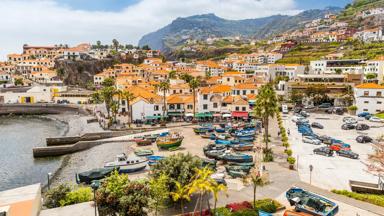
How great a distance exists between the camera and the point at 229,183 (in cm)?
2906

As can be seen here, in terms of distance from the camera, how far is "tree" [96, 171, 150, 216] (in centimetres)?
1952

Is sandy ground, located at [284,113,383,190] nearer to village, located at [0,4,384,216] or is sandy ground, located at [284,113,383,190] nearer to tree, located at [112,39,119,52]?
village, located at [0,4,384,216]

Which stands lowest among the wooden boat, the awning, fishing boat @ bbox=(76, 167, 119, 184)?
fishing boat @ bbox=(76, 167, 119, 184)

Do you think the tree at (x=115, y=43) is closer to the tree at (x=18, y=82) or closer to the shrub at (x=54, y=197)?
the tree at (x=18, y=82)

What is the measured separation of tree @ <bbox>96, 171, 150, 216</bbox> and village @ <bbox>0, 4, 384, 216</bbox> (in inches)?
5.7

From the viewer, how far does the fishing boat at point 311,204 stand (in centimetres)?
2125

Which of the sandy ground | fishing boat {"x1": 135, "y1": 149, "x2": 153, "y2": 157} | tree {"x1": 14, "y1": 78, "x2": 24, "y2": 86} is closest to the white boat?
fishing boat {"x1": 135, "y1": 149, "x2": 153, "y2": 157}

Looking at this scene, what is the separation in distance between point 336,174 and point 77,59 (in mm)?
143880

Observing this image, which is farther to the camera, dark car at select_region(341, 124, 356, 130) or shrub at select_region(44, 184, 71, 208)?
dark car at select_region(341, 124, 356, 130)

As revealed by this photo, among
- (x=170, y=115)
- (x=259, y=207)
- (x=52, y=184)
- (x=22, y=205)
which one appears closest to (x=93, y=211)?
(x=22, y=205)

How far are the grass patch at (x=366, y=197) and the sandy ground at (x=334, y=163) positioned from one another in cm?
195

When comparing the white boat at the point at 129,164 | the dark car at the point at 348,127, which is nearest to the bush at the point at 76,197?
the white boat at the point at 129,164

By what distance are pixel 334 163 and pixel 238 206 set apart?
60.4ft

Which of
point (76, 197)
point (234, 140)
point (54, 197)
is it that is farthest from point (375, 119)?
point (54, 197)
